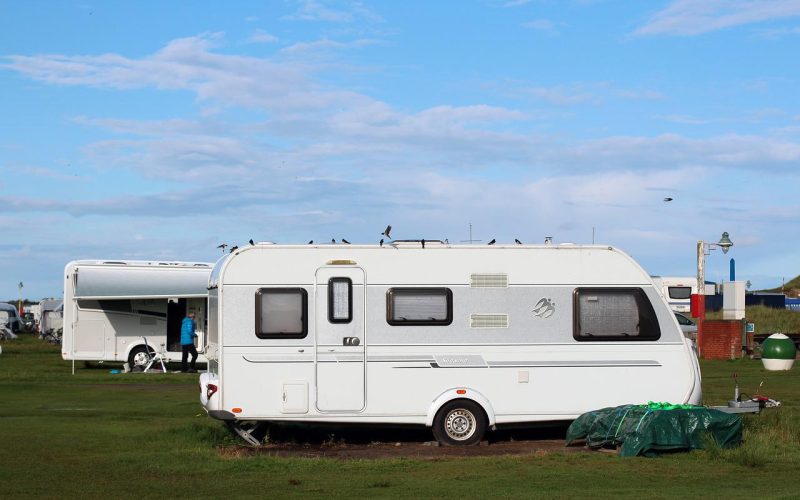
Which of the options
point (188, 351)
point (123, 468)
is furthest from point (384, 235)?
point (188, 351)

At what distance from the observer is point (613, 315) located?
14984 mm

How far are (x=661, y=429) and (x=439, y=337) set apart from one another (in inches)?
123

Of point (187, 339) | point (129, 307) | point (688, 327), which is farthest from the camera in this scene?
point (688, 327)

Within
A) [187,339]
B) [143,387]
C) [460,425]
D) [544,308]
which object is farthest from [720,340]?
[460,425]

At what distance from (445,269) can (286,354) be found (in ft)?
7.92

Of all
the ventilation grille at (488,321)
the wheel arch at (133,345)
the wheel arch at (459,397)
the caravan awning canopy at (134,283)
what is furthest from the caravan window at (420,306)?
the wheel arch at (133,345)

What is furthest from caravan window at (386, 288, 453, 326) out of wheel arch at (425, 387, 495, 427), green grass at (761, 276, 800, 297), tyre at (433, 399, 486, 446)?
green grass at (761, 276, 800, 297)

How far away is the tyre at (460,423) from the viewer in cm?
1471

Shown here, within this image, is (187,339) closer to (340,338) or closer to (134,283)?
(134,283)

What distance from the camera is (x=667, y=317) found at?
1498cm

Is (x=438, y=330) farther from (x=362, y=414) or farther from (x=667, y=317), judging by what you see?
(x=667, y=317)

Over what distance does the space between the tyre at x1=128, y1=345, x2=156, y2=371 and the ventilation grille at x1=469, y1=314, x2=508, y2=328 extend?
697 inches

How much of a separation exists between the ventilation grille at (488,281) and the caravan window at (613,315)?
3.28ft

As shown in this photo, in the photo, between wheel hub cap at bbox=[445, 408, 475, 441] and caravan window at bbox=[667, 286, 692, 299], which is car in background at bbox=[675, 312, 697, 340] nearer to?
caravan window at bbox=[667, 286, 692, 299]
